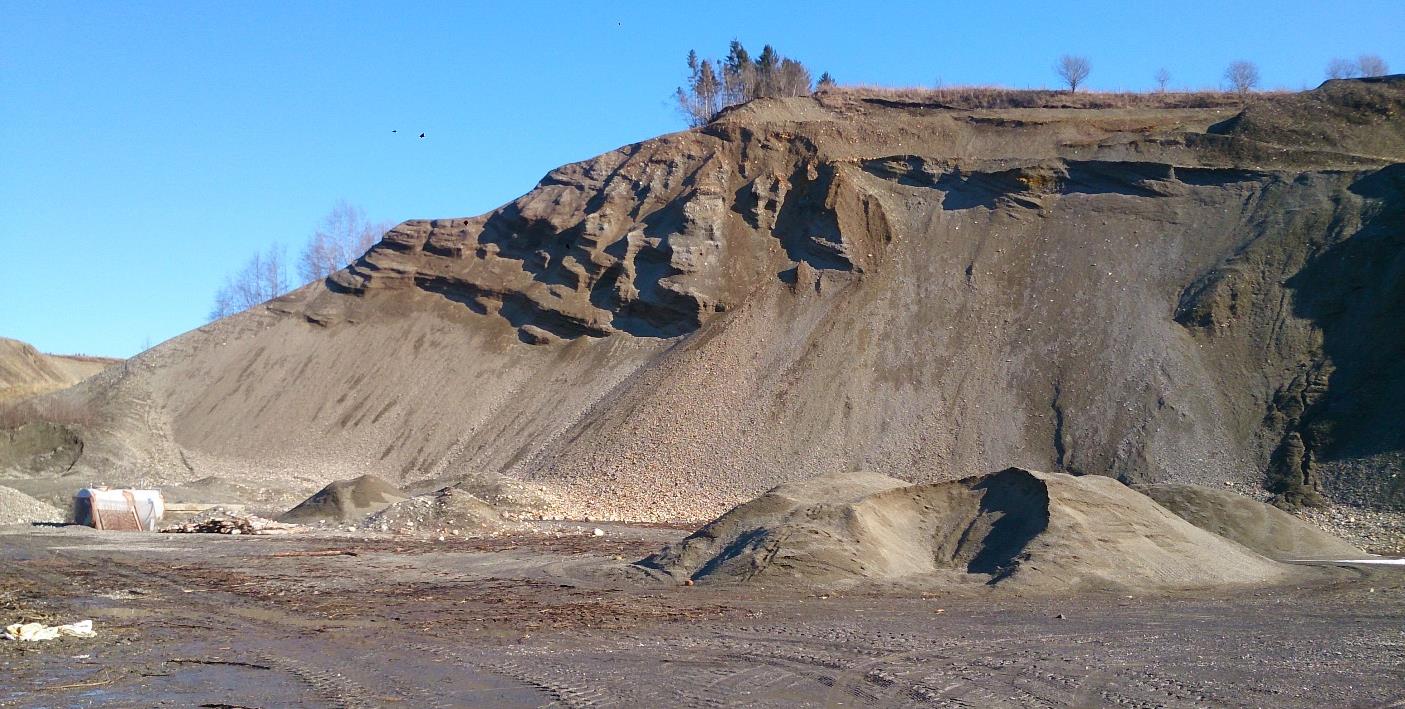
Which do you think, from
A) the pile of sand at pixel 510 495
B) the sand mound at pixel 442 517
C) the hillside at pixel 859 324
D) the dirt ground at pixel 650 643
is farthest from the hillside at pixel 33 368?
the dirt ground at pixel 650 643

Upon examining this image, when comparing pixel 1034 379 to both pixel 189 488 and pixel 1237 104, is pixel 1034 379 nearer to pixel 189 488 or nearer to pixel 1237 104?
pixel 1237 104

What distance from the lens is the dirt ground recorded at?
8430 mm

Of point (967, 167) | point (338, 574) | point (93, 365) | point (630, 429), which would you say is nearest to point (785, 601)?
point (338, 574)

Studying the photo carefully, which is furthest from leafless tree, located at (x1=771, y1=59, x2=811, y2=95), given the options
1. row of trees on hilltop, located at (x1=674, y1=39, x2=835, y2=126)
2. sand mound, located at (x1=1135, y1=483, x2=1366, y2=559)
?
sand mound, located at (x1=1135, y1=483, x2=1366, y2=559)

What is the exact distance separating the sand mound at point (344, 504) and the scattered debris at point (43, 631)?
1601 cm

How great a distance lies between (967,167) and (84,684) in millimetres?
35173

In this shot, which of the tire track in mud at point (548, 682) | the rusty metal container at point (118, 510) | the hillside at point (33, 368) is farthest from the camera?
the hillside at point (33, 368)

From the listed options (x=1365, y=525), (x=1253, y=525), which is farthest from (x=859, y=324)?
(x=1253, y=525)

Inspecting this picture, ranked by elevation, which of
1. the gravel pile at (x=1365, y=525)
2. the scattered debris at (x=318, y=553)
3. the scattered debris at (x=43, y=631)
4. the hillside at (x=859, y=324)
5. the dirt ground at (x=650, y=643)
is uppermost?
the hillside at (x=859, y=324)

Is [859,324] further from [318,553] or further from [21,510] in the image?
[21,510]

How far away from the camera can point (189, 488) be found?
34.0 meters

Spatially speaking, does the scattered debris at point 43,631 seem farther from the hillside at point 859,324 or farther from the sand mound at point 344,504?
the hillside at point 859,324

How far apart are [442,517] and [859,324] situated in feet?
51.4

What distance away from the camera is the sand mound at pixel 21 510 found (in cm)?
2741
